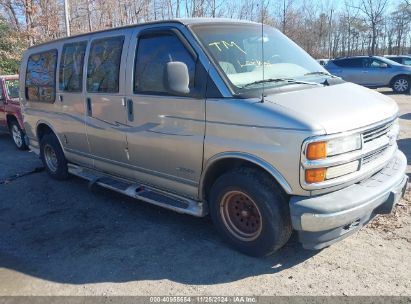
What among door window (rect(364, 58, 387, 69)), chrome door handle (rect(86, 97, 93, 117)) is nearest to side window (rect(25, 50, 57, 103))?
chrome door handle (rect(86, 97, 93, 117))

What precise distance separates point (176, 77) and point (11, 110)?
736 cm

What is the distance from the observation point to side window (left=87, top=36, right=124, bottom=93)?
488 centimetres

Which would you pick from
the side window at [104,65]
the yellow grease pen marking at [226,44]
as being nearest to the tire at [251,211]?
the yellow grease pen marking at [226,44]

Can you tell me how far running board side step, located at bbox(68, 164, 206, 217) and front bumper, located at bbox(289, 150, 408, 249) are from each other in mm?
1159

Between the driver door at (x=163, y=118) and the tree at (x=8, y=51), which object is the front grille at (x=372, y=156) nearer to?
the driver door at (x=163, y=118)

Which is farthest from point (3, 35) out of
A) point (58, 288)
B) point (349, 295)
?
point (349, 295)

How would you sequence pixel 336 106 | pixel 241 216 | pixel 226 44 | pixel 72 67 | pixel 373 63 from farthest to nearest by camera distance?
1. pixel 373 63
2. pixel 72 67
3. pixel 226 44
4. pixel 241 216
5. pixel 336 106

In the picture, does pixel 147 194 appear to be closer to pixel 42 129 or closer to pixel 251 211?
pixel 251 211

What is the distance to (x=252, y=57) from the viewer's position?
423cm

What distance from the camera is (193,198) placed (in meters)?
4.29

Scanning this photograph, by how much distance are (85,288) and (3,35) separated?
69.4 feet

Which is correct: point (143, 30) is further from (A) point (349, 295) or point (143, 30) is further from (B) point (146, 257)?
(A) point (349, 295)

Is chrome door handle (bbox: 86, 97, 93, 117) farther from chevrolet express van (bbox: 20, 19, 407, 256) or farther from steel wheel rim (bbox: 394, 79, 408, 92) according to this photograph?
steel wheel rim (bbox: 394, 79, 408, 92)

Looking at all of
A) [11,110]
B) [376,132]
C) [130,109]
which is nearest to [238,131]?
[376,132]
